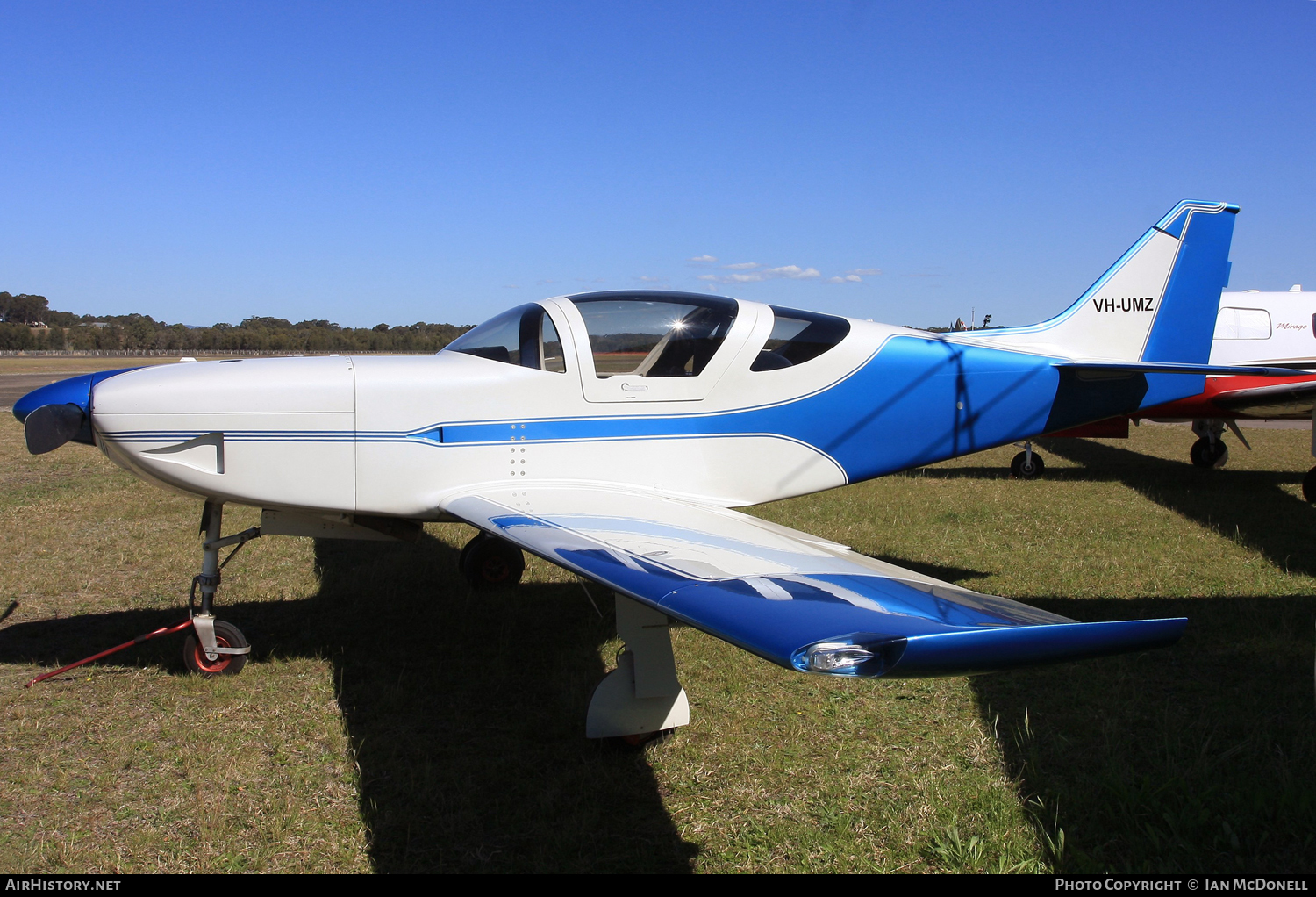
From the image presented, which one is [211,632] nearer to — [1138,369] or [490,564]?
[490,564]

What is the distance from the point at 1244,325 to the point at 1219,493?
10.7 ft

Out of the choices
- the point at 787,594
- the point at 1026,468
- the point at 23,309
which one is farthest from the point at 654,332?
the point at 23,309

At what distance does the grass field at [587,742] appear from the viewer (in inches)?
112

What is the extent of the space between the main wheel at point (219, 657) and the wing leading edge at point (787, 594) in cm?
148

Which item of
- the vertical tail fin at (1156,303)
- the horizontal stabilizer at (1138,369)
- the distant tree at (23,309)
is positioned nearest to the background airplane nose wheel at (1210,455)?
the vertical tail fin at (1156,303)

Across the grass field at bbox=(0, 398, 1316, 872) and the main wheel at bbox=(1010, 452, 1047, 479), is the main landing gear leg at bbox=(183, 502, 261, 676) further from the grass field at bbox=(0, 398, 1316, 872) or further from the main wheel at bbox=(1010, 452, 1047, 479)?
the main wheel at bbox=(1010, 452, 1047, 479)

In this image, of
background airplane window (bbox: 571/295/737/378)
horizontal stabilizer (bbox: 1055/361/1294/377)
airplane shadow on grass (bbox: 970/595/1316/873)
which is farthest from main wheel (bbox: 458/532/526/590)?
horizontal stabilizer (bbox: 1055/361/1294/377)

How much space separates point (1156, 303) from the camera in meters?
6.10

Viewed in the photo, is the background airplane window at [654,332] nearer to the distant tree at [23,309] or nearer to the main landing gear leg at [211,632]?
the main landing gear leg at [211,632]

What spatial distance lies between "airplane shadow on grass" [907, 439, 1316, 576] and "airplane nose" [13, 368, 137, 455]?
776cm

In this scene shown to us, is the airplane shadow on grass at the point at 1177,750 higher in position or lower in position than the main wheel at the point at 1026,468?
lower

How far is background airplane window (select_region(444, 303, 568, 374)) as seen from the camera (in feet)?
14.2

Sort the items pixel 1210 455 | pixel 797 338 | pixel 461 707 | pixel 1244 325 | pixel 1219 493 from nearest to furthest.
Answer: pixel 461 707 → pixel 797 338 → pixel 1219 493 → pixel 1244 325 → pixel 1210 455

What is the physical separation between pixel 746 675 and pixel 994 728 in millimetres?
1249
